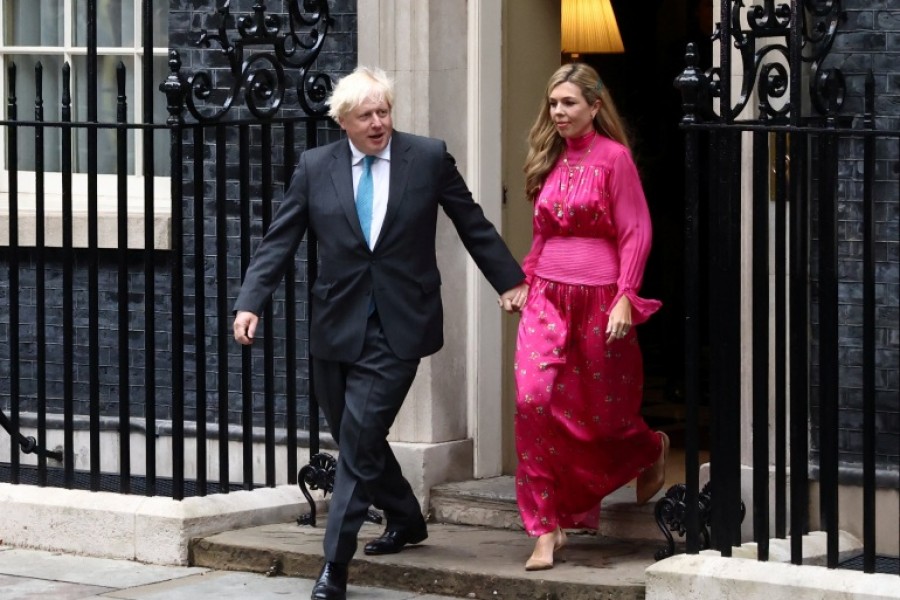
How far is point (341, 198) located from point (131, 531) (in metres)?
1.71

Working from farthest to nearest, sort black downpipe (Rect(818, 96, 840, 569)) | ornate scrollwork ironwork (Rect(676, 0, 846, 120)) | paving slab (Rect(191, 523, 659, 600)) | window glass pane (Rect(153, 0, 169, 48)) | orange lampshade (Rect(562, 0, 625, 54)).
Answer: orange lampshade (Rect(562, 0, 625, 54)), window glass pane (Rect(153, 0, 169, 48)), paving slab (Rect(191, 523, 659, 600)), ornate scrollwork ironwork (Rect(676, 0, 846, 120)), black downpipe (Rect(818, 96, 840, 569))

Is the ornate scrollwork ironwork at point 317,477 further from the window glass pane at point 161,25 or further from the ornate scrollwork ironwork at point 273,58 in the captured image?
the window glass pane at point 161,25

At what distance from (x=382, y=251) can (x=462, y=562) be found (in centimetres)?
117

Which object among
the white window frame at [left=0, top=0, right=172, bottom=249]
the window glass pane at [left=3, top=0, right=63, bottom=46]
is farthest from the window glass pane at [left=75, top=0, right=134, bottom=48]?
the window glass pane at [left=3, top=0, right=63, bottom=46]

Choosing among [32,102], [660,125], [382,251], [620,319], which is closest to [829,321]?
[620,319]

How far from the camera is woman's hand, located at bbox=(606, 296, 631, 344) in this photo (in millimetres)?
6824

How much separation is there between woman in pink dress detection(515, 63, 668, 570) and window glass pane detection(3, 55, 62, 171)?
328 cm

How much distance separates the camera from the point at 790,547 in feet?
21.8

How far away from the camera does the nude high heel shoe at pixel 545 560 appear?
22.7 ft

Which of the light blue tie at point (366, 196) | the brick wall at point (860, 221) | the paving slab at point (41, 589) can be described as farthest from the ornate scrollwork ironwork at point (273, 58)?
the brick wall at point (860, 221)

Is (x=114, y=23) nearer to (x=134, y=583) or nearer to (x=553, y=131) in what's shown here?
(x=553, y=131)

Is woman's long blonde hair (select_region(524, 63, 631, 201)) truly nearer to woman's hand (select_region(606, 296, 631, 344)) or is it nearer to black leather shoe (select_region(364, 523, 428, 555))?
woman's hand (select_region(606, 296, 631, 344))

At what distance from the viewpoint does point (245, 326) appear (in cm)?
684

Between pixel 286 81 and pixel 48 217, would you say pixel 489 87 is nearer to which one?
pixel 286 81
